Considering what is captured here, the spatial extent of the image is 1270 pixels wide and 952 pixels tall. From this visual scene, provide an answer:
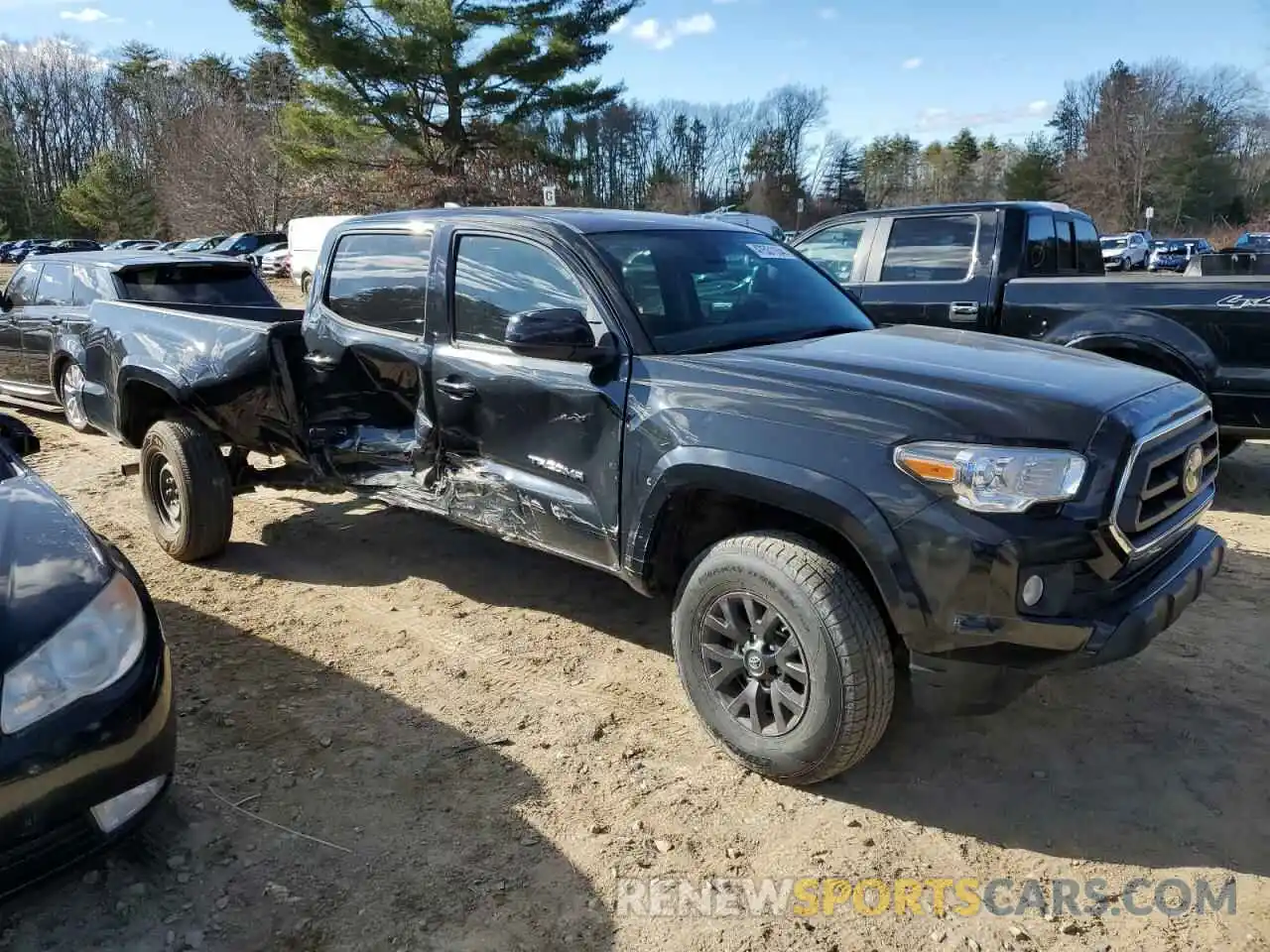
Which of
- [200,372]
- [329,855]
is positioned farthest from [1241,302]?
[200,372]

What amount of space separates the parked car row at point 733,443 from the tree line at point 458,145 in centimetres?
2888

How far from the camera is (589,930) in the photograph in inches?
97.7

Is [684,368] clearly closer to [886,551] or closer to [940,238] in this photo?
[886,551]

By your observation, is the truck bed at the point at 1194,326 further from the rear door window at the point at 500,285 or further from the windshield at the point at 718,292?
the rear door window at the point at 500,285

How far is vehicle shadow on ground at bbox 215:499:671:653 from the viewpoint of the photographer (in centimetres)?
452

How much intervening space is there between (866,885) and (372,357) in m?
3.11

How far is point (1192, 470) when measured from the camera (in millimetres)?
3061

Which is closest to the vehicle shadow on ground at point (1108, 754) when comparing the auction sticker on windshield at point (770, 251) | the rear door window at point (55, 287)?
the auction sticker on windshield at point (770, 251)

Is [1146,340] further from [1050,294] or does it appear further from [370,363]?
[370,363]

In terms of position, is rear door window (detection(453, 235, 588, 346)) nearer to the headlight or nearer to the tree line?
the headlight

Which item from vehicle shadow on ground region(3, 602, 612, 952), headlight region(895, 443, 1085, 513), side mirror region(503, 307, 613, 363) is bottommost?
vehicle shadow on ground region(3, 602, 612, 952)

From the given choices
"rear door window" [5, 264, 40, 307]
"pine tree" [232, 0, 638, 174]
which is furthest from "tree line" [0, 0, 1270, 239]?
"rear door window" [5, 264, 40, 307]

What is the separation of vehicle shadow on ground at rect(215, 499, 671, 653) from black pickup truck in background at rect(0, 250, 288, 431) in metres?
2.77

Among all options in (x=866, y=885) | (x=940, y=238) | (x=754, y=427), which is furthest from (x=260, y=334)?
(x=940, y=238)
